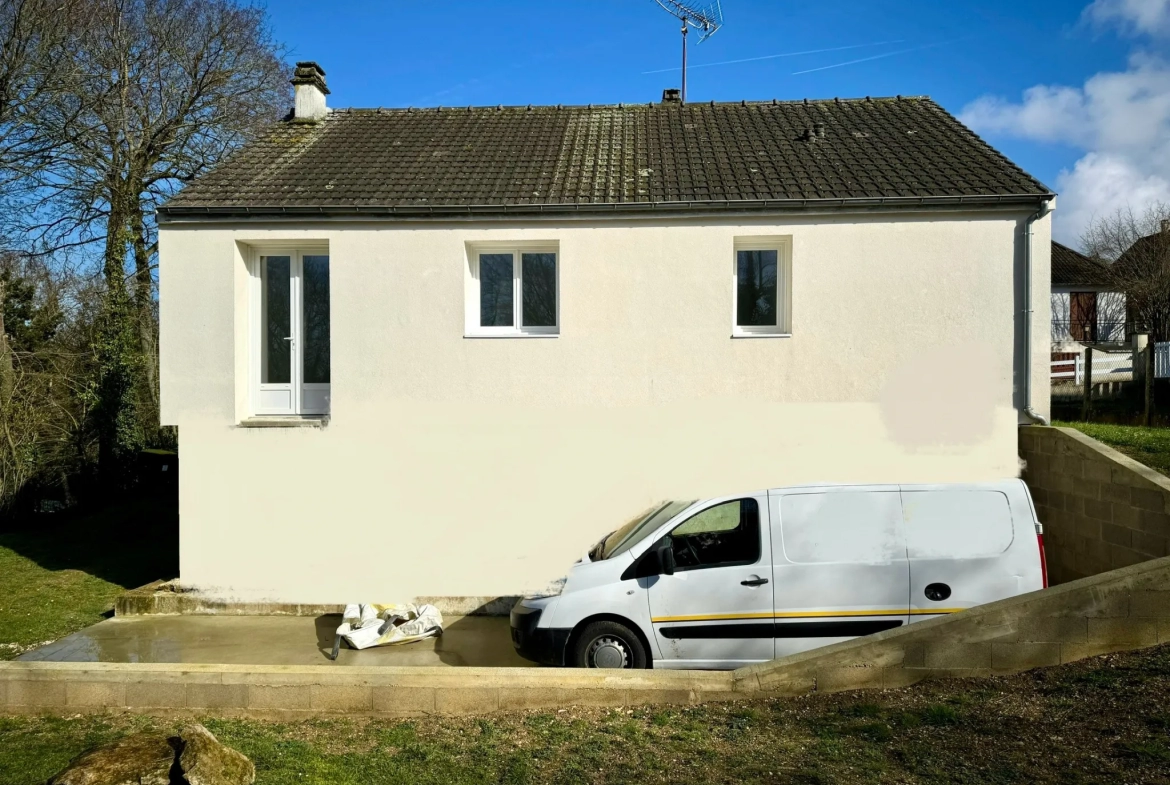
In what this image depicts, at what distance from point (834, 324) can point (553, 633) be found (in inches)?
197

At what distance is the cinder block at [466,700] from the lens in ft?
18.8

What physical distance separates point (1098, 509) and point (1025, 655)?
3532mm

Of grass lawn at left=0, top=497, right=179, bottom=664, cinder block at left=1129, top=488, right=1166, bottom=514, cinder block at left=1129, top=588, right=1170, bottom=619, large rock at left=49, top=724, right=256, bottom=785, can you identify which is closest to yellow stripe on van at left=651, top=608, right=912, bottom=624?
cinder block at left=1129, top=588, right=1170, bottom=619

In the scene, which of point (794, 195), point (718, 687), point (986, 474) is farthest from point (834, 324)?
point (718, 687)

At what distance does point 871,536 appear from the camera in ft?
22.2

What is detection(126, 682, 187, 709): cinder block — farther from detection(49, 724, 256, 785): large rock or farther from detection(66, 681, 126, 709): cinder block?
detection(49, 724, 256, 785): large rock

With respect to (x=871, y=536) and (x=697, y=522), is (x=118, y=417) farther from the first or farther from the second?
(x=871, y=536)

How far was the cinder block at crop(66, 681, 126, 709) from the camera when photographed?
5.96 meters

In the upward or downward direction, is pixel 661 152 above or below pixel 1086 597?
above

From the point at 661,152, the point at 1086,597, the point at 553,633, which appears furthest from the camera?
the point at 661,152

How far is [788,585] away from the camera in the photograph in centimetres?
664

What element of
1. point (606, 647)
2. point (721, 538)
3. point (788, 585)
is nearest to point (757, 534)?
point (721, 538)

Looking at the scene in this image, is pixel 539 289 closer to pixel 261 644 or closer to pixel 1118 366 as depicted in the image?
pixel 261 644

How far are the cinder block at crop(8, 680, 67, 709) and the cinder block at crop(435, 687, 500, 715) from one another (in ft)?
9.58
